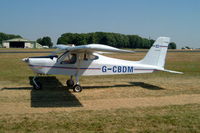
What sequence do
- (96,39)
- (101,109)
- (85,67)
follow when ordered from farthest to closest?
(96,39) → (85,67) → (101,109)

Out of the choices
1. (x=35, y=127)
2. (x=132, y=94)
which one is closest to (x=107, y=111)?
(x=35, y=127)

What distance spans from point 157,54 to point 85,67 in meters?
3.76

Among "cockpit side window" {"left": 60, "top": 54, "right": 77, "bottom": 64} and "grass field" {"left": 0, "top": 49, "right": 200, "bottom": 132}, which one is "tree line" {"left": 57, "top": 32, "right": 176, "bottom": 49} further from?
"grass field" {"left": 0, "top": 49, "right": 200, "bottom": 132}

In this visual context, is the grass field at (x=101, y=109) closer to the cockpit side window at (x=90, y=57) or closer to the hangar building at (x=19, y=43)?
the cockpit side window at (x=90, y=57)

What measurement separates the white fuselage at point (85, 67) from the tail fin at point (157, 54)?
1.28ft

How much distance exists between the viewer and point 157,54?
39.1ft

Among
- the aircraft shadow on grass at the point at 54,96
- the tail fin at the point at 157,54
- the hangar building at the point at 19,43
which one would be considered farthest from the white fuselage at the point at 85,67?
the hangar building at the point at 19,43

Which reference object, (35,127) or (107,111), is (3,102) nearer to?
(35,127)

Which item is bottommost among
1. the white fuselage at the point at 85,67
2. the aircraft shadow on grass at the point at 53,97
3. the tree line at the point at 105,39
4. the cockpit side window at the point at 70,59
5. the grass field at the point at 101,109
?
the aircraft shadow on grass at the point at 53,97

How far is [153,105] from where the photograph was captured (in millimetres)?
Result: 8148

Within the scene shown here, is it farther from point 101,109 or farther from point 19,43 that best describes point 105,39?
point 101,109

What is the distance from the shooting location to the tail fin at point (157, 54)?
1188cm

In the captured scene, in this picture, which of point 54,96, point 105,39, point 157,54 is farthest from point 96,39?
point 54,96

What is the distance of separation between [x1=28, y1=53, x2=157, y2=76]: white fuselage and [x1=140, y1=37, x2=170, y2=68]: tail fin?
1.28 feet
